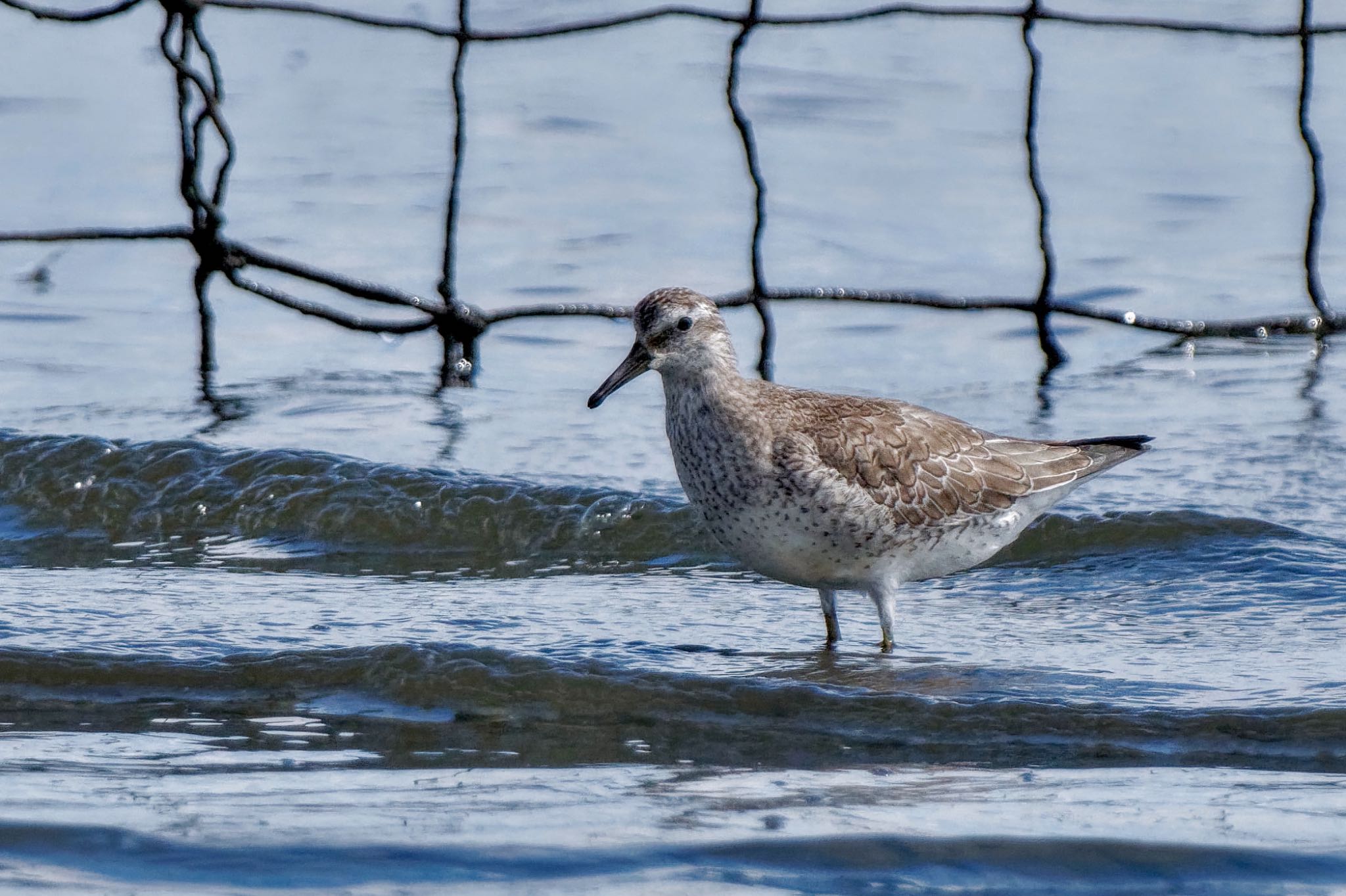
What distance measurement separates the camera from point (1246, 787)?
4312mm

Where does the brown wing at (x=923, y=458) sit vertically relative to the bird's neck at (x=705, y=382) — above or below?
below

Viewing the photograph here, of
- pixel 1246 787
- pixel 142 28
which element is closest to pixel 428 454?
pixel 1246 787

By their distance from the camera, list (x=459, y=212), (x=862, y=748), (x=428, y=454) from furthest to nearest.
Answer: (x=459, y=212) → (x=428, y=454) → (x=862, y=748)

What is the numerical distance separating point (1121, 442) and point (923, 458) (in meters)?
0.84

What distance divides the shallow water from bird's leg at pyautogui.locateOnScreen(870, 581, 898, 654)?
0.16ft

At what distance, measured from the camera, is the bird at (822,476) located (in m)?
5.45

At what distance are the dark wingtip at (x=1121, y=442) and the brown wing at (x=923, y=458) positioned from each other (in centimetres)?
2

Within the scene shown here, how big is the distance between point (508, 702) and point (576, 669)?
0.25 meters

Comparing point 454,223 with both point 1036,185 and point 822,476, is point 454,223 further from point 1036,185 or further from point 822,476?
point 822,476

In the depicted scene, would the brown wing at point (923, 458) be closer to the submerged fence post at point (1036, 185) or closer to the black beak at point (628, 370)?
the black beak at point (628, 370)

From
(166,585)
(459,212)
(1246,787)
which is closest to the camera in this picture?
(1246,787)

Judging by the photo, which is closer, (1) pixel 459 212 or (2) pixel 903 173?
(1) pixel 459 212

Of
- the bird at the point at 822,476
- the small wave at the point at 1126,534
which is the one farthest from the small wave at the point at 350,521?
the bird at the point at 822,476

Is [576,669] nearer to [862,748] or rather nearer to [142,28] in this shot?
[862,748]
